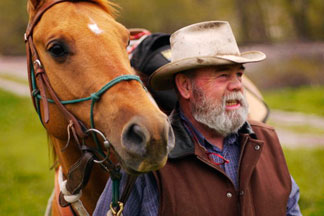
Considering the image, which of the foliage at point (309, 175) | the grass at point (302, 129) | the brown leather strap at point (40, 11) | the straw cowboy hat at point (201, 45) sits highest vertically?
the brown leather strap at point (40, 11)

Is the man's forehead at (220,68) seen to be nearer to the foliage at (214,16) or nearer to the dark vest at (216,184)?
the dark vest at (216,184)

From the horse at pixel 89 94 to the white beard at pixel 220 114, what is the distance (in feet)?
1.46

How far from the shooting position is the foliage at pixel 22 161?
5988mm

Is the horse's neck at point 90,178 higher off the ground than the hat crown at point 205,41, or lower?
lower

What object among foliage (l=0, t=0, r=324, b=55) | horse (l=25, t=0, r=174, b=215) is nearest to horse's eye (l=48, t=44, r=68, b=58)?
horse (l=25, t=0, r=174, b=215)

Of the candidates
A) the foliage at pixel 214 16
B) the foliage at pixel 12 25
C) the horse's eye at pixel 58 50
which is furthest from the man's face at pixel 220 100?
the foliage at pixel 12 25

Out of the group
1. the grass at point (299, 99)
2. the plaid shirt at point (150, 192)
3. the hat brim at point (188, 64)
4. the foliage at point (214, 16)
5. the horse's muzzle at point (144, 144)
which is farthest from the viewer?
the foliage at point (214, 16)

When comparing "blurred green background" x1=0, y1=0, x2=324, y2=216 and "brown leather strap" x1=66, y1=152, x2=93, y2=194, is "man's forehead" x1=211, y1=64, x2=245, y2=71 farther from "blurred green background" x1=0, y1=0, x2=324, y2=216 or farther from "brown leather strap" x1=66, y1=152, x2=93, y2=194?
"brown leather strap" x1=66, y1=152, x2=93, y2=194

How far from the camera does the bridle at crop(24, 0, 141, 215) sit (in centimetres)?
213

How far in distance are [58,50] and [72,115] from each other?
36 centimetres

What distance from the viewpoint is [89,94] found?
7.04 ft

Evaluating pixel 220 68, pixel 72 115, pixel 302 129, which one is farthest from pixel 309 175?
pixel 72 115

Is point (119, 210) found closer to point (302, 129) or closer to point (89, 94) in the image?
point (89, 94)

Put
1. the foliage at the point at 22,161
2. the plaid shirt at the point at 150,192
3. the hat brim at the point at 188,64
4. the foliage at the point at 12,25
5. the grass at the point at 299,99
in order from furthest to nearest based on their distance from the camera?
the foliage at the point at 12,25
the grass at the point at 299,99
the foliage at the point at 22,161
the hat brim at the point at 188,64
the plaid shirt at the point at 150,192
